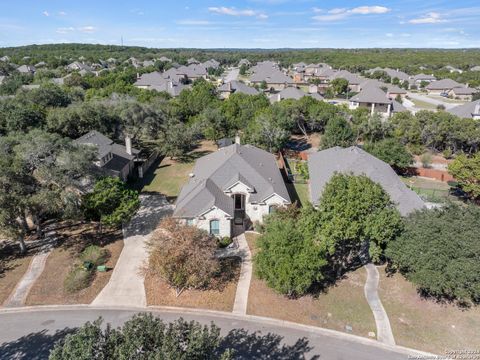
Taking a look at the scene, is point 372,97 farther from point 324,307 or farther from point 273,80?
point 324,307

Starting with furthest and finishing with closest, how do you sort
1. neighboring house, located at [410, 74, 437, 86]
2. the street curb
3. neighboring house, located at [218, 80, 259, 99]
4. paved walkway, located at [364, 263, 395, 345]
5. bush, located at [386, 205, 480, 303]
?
1. neighboring house, located at [410, 74, 437, 86]
2. neighboring house, located at [218, 80, 259, 99]
3. paved walkway, located at [364, 263, 395, 345]
4. bush, located at [386, 205, 480, 303]
5. the street curb

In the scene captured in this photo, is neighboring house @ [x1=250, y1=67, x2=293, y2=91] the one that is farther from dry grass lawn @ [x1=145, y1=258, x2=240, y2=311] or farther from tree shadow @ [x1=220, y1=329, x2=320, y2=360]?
tree shadow @ [x1=220, y1=329, x2=320, y2=360]

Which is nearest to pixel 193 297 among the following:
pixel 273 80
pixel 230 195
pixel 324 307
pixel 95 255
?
pixel 324 307

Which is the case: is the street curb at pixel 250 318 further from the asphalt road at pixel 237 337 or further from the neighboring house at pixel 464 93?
the neighboring house at pixel 464 93

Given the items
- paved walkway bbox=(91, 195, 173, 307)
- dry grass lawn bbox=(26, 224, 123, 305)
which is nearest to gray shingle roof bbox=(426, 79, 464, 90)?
paved walkway bbox=(91, 195, 173, 307)

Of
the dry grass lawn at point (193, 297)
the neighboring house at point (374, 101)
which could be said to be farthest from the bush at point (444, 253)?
the neighboring house at point (374, 101)

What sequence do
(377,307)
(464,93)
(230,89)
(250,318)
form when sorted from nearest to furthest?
1. (250,318)
2. (377,307)
3. (230,89)
4. (464,93)
